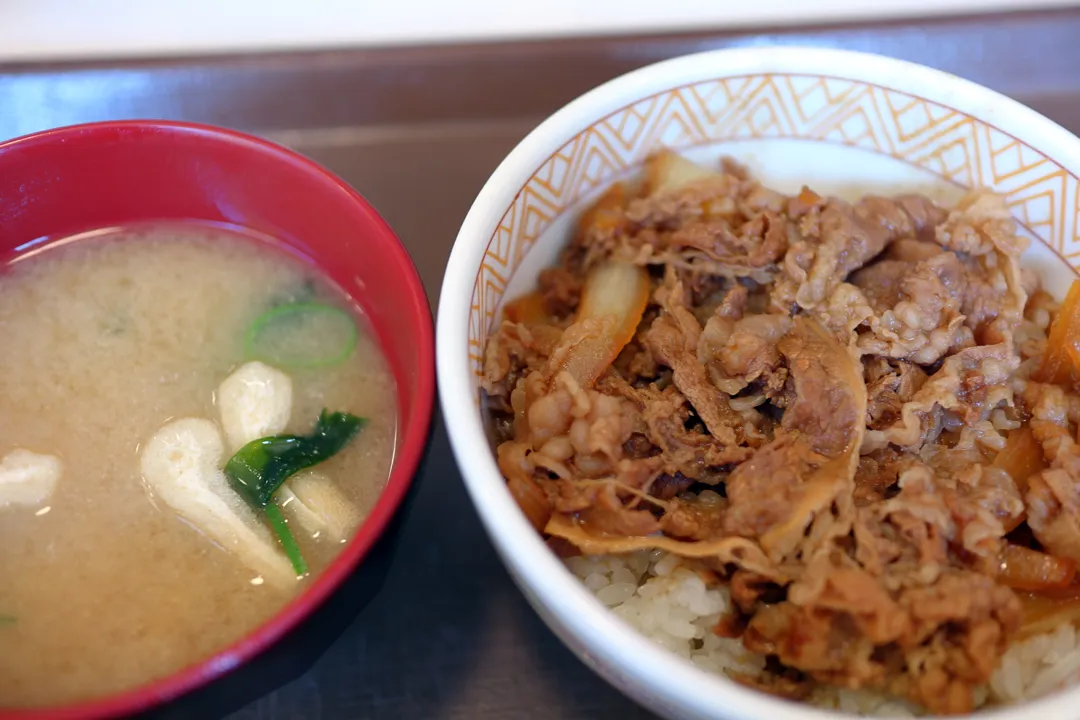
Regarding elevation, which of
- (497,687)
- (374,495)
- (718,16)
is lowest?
(497,687)

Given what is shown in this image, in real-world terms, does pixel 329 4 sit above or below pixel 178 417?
above

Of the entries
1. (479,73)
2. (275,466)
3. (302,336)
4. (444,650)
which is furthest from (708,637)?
(479,73)

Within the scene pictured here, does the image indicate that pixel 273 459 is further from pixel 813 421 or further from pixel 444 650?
pixel 813 421

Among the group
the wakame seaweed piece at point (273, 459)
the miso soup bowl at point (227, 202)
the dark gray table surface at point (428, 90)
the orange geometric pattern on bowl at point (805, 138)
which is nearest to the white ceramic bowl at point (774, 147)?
the orange geometric pattern on bowl at point (805, 138)

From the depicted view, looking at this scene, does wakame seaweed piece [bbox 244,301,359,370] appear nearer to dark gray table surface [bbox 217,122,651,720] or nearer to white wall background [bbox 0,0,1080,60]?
dark gray table surface [bbox 217,122,651,720]

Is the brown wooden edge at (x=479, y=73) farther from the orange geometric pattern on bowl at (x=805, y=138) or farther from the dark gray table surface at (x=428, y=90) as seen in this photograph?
the orange geometric pattern on bowl at (x=805, y=138)

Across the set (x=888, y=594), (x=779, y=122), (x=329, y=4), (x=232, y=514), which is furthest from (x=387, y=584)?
(x=329, y=4)

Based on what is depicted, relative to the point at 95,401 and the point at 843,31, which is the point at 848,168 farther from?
the point at 95,401
